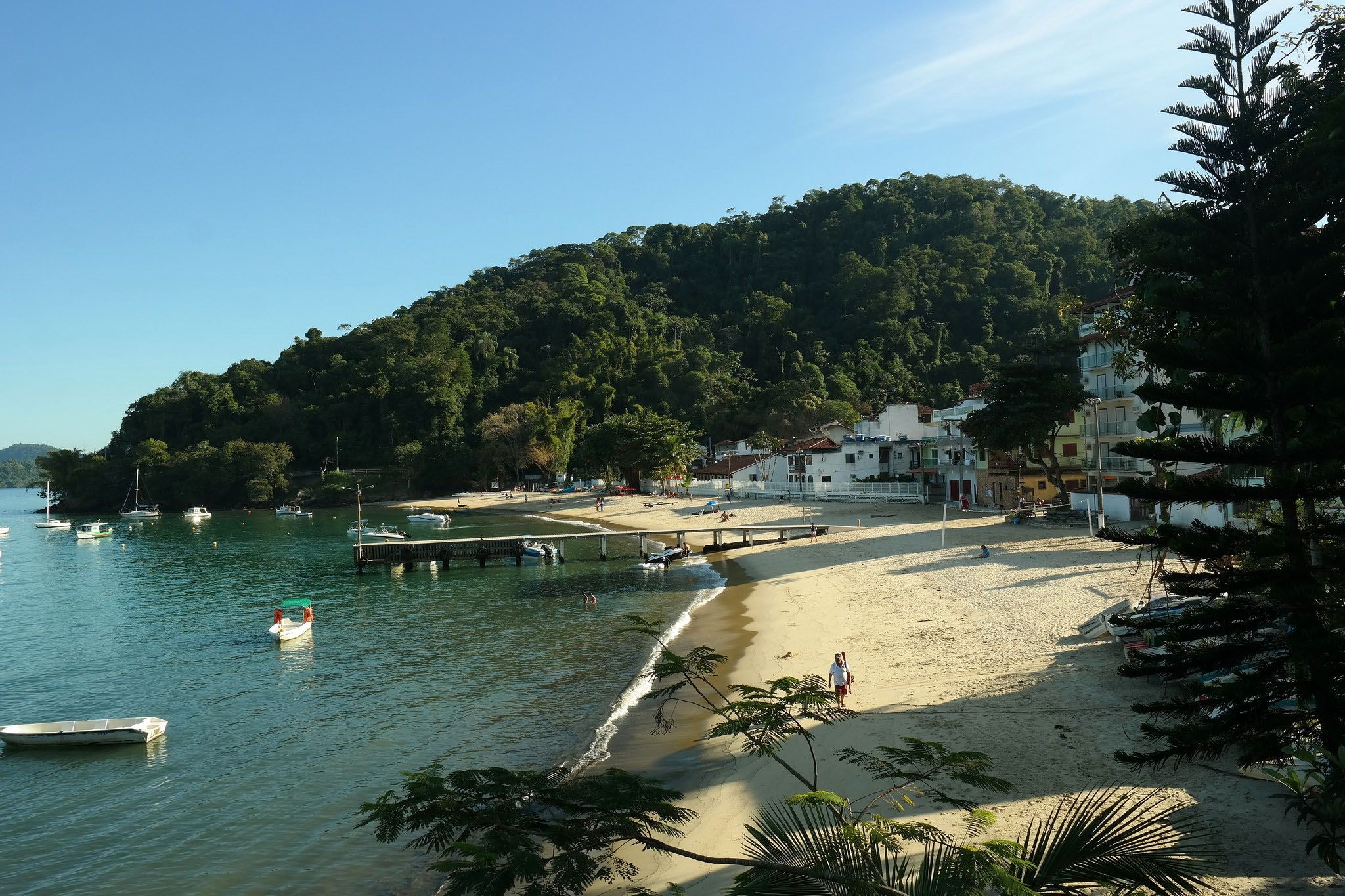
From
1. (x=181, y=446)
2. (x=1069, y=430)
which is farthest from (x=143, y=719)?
(x=181, y=446)

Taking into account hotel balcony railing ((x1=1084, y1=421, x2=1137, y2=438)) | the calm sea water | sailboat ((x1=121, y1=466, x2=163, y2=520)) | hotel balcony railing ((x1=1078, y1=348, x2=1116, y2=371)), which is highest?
hotel balcony railing ((x1=1078, y1=348, x2=1116, y2=371))

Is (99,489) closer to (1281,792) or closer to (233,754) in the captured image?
(233,754)

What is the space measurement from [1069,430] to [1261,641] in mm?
42702

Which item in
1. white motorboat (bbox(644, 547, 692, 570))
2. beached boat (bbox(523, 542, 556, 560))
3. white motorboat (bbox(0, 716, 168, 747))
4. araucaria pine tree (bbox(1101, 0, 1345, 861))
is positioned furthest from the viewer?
beached boat (bbox(523, 542, 556, 560))

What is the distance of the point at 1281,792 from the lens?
29.9 ft

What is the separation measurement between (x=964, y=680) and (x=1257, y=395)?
33.9 feet

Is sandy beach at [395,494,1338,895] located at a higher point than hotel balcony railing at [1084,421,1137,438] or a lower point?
lower

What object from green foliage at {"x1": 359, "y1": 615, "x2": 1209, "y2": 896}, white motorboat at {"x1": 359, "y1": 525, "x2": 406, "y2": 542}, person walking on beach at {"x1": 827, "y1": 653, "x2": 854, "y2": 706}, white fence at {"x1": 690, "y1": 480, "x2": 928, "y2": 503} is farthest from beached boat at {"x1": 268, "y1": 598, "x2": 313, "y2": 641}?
white fence at {"x1": 690, "y1": 480, "x2": 928, "y2": 503}

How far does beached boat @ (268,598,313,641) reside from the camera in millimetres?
27391

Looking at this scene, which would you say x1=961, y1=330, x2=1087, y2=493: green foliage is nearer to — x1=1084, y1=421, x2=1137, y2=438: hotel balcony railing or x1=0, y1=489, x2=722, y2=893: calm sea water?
x1=1084, y1=421, x2=1137, y2=438: hotel balcony railing

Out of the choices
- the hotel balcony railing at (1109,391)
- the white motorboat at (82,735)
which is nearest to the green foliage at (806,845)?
the white motorboat at (82,735)

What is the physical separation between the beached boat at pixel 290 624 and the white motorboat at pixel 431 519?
40.6 meters

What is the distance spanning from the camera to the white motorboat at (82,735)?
17.5 m

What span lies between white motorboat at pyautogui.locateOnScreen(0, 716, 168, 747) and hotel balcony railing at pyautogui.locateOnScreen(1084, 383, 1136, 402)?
39.9m
